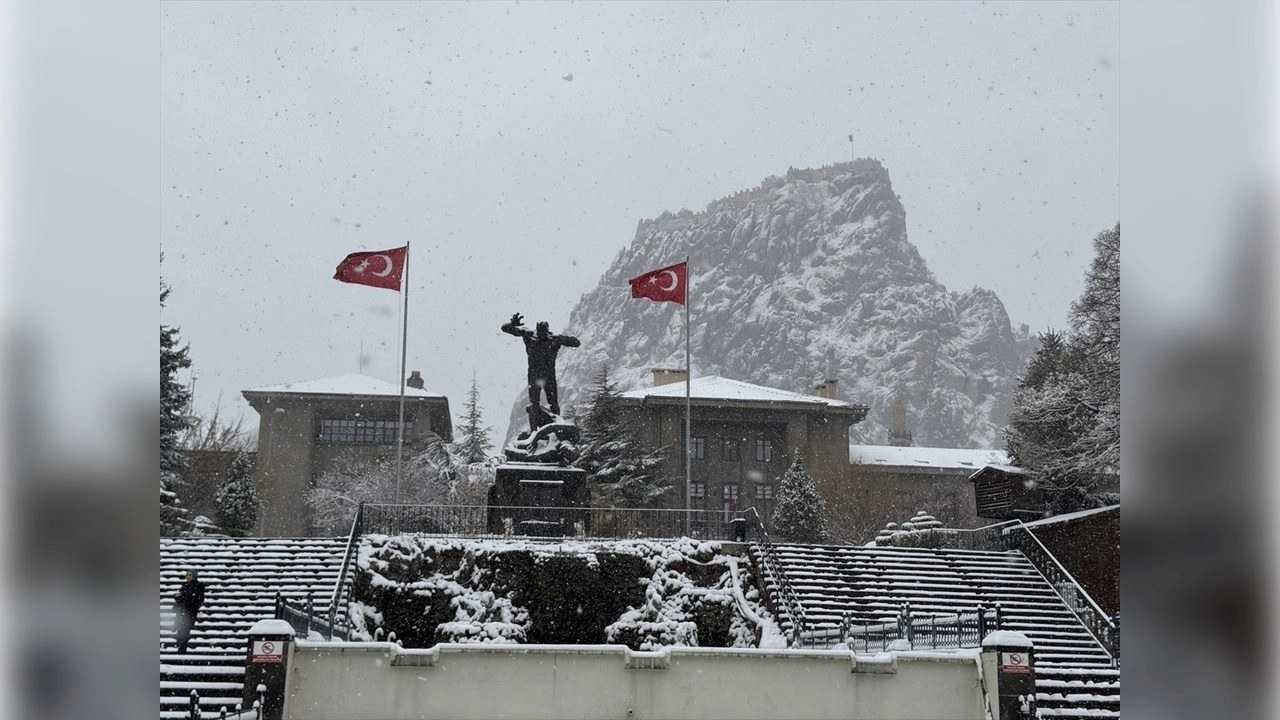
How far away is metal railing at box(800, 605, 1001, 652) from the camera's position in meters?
18.0

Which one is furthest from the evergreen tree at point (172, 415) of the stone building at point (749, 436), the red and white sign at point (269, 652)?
the stone building at point (749, 436)

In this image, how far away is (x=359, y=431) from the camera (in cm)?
5131

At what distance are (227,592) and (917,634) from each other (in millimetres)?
12202

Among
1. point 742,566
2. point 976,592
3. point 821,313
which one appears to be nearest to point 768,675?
point 742,566

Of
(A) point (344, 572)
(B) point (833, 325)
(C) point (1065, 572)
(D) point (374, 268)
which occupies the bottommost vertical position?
(A) point (344, 572)

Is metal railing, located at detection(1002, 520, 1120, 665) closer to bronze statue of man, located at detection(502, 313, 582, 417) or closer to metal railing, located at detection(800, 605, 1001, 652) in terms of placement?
metal railing, located at detection(800, 605, 1001, 652)

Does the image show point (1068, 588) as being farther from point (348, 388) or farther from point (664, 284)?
point (348, 388)

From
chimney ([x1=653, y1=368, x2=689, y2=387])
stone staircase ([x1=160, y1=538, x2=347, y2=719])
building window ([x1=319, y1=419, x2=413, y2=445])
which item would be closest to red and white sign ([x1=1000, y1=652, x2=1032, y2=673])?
stone staircase ([x1=160, y1=538, x2=347, y2=719])

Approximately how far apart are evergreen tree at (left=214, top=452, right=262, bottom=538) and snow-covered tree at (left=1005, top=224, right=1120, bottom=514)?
73.7ft

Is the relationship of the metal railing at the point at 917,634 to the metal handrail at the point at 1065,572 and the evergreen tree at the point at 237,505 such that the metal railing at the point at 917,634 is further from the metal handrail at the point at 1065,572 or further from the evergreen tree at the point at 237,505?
the evergreen tree at the point at 237,505

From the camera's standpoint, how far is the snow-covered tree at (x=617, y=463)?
4453 centimetres

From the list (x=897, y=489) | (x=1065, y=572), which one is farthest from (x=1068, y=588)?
(x=897, y=489)
